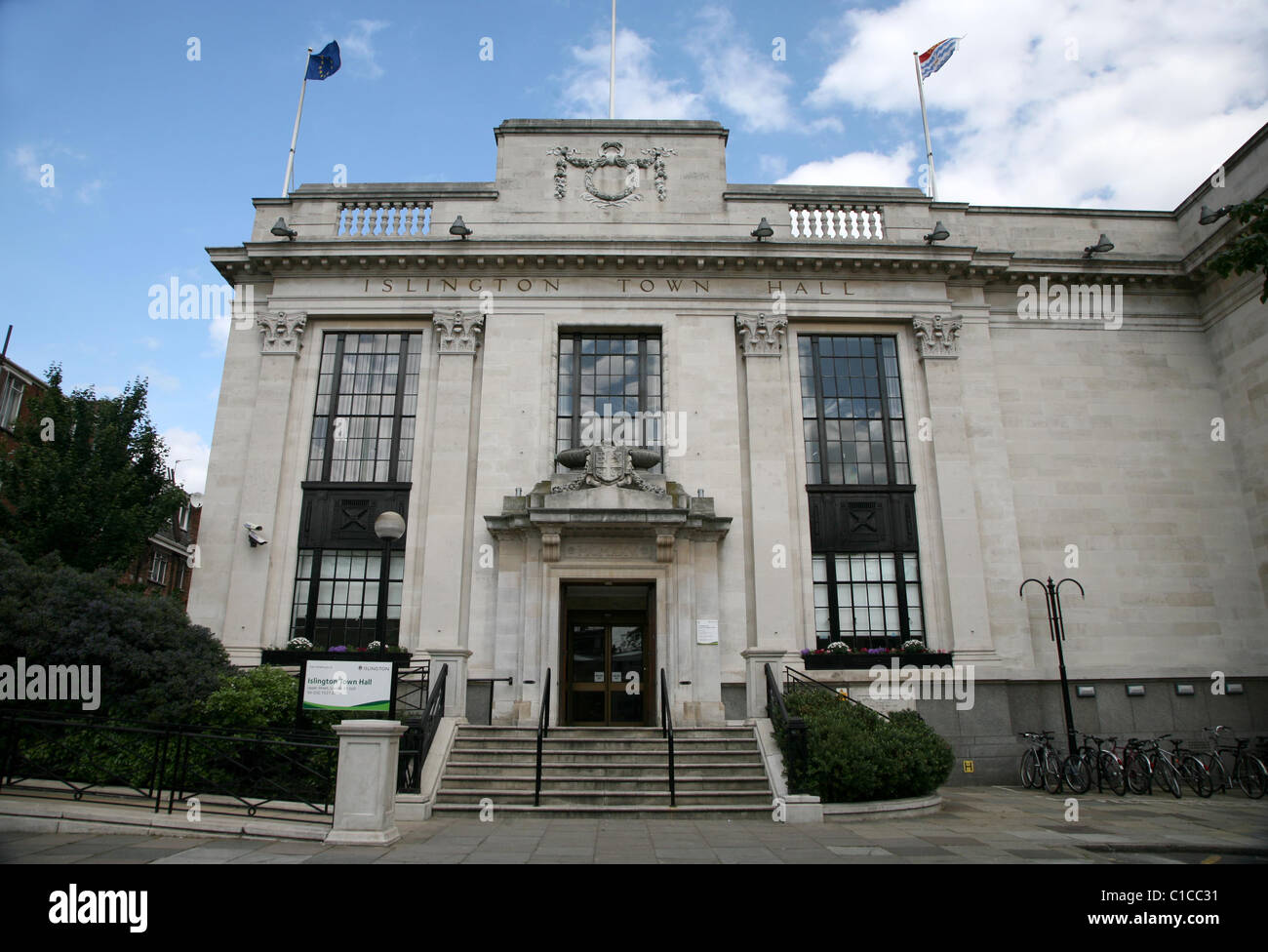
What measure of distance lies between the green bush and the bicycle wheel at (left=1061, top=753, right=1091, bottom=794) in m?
4.02

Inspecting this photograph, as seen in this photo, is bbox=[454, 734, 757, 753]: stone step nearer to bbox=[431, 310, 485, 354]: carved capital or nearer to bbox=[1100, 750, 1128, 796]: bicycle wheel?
bbox=[1100, 750, 1128, 796]: bicycle wheel

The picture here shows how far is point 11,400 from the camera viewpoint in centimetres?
2914

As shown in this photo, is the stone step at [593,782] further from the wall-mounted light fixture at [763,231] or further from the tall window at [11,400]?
the tall window at [11,400]

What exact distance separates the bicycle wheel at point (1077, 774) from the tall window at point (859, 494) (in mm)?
3801

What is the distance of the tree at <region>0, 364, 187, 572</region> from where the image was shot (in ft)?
59.0

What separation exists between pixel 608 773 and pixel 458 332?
11597 mm

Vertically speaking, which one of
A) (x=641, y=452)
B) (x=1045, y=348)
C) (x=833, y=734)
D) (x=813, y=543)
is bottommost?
(x=833, y=734)

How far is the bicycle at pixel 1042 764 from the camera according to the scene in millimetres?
15039

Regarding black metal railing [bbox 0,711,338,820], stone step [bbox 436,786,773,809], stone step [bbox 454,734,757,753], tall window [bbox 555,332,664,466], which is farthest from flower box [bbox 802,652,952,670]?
black metal railing [bbox 0,711,338,820]

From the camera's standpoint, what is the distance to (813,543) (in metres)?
18.0

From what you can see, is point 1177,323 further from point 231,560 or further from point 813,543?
point 231,560
